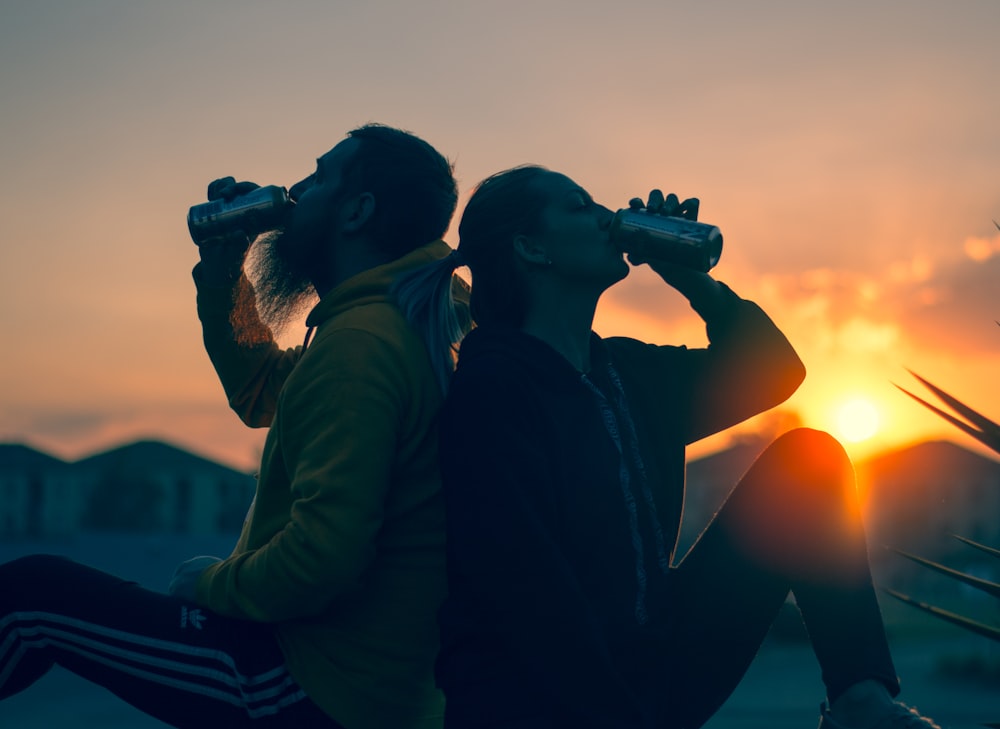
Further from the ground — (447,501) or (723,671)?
(447,501)

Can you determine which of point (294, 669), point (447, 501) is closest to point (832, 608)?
point (447, 501)

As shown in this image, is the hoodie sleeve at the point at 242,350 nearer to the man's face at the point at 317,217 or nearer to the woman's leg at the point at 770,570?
the man's face at the point at 317,217

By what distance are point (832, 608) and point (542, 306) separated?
2.44ft

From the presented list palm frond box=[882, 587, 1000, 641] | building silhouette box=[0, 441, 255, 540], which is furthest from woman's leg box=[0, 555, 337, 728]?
building silhouette box=[0, 441, 255, 540]

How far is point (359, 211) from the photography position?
231cm

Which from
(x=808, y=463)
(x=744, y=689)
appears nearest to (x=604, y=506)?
(x=808, y=463)

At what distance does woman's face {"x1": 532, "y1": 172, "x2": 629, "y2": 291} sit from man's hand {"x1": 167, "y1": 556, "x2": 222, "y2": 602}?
831mm

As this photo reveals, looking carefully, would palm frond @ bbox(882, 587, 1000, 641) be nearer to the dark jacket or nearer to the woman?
the woman

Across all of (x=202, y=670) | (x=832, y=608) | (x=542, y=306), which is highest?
(x=542, y=306)

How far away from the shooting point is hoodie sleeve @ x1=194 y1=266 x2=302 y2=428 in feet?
8.66

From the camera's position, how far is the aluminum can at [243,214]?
2.42 metres

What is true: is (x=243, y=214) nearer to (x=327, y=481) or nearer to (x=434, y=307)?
(x=434, y=307)

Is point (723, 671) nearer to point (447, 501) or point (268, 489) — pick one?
point (447, 501)

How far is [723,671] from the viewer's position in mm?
2176
